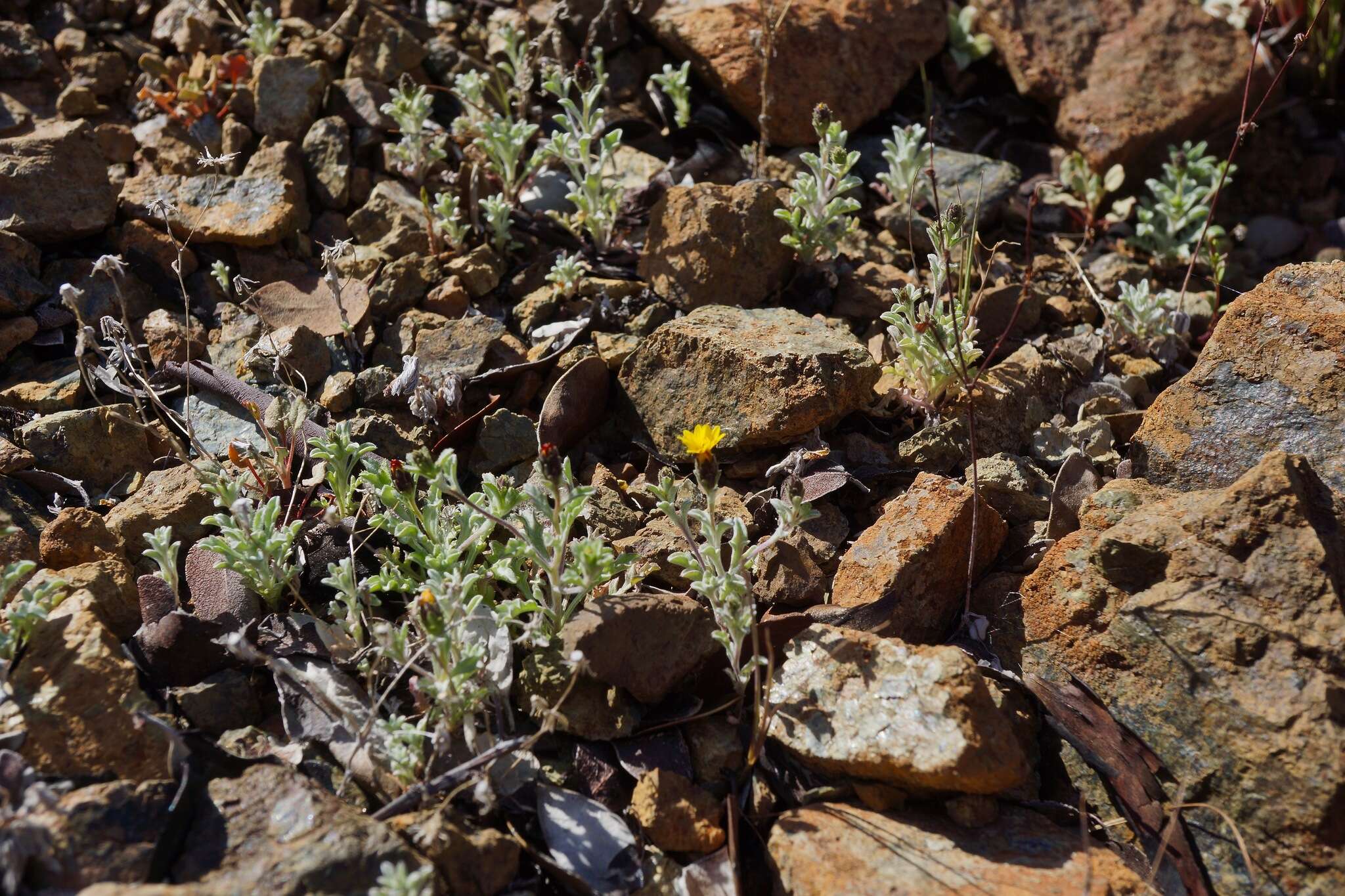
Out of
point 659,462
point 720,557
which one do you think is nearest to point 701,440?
point 720,557

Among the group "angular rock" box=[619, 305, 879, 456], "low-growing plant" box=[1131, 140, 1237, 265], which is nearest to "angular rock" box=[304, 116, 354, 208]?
"angular rock" box=[619, 305, 879, 456]

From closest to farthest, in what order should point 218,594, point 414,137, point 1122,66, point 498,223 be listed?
1. point 218,594
2. point 498,223
3. point 414,137
4. point 1122,66

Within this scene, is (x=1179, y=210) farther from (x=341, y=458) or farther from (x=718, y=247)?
(x=341, y=458)

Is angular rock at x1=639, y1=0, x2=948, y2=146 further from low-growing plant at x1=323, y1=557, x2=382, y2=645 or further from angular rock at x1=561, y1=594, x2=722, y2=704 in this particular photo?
low-growing plant at x1=323, y1=557, x2=382, y2=645

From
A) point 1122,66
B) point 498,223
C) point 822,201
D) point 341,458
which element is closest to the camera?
point 341,458

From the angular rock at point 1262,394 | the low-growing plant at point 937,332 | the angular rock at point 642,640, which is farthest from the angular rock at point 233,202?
the angular rock at point 1262,394

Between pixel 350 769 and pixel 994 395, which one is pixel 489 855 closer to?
pixel 350 769

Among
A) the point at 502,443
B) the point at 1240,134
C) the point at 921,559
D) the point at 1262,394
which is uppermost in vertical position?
the point at 1240,134
